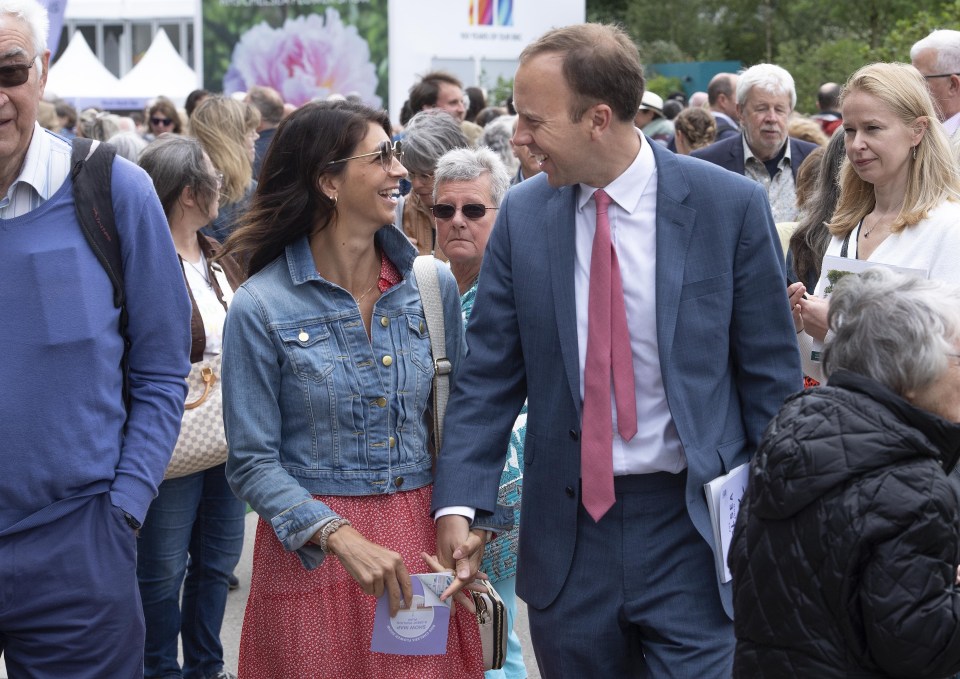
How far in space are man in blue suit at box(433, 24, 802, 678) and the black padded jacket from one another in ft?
1.48

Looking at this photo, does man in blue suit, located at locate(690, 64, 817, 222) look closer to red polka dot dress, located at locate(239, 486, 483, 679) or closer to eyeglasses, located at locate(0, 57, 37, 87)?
red polka dot dress, located at locate(239, 486, 483, 679)

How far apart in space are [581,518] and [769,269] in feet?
2.45

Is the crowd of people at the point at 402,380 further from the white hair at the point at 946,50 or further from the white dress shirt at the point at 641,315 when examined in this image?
the white hair at the point at 946,50

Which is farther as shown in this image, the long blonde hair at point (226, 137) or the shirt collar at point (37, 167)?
the long blonde hair at point (226, 137)

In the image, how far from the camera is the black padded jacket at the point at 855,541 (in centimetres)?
235

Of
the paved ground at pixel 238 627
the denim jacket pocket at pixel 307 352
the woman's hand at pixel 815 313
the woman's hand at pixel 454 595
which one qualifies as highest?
the denim jacket pocket at pixel 307 352

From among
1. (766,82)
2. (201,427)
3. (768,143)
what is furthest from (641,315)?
(766,82)

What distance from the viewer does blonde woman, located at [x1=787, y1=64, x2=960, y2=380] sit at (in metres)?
4.00

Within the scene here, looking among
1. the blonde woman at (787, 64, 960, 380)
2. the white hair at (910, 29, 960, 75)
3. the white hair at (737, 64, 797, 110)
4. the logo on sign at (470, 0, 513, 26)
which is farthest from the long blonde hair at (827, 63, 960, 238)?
the logo on sign at (470, 0, 513, 26)

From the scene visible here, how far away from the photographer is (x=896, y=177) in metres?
4.19

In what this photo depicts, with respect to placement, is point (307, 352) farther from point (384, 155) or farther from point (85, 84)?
point (85, 84)

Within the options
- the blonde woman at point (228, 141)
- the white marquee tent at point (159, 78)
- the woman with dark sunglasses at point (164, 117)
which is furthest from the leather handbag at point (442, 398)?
the white marquee tent at point (159, 78)

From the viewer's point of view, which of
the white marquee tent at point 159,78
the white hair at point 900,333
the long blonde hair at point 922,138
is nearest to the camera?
the white hair at point 900,333

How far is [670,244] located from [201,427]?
2433 mm
